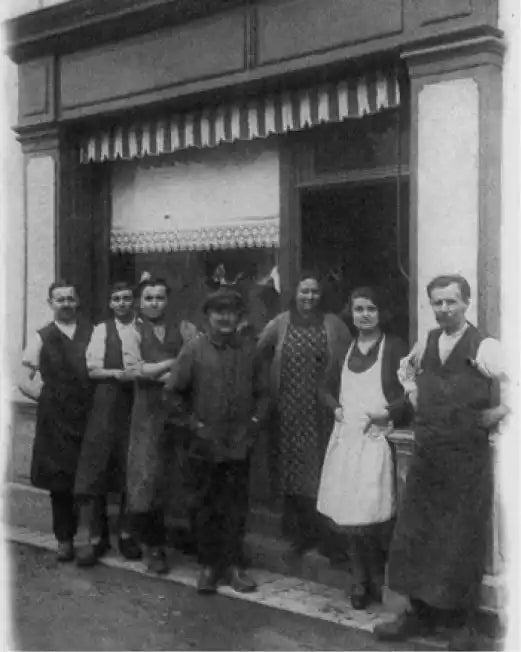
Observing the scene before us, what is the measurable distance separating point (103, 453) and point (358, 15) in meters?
3.28

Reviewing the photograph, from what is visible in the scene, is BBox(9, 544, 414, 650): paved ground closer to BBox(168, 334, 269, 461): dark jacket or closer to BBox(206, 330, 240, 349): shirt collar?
BBox(168, 334, 269, 461): dark jacket

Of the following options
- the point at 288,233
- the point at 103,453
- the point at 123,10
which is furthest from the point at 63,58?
the point at 103,453

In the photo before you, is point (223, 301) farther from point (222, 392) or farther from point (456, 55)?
point (456, 55)

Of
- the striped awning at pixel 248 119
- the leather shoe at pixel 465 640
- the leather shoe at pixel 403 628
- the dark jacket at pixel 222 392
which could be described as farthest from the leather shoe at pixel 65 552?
the striped awning at pixel 248 119

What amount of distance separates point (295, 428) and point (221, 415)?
0.54 metres

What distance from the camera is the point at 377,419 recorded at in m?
5.00

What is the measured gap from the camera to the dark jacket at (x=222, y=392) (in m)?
5.30

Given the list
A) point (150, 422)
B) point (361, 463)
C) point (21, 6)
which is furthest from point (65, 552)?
point (21, 6)

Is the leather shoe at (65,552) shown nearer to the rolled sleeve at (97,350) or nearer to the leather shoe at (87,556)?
the leather shoe at (87,556)

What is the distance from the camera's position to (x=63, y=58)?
7219 millimetres

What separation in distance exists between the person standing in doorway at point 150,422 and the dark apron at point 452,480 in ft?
6.36

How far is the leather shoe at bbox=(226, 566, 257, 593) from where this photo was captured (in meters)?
5.47

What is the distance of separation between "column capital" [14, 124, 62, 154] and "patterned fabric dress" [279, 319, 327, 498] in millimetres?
2952

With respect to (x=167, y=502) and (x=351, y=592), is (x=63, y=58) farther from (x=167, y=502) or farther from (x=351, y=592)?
(x=351, y=592)
